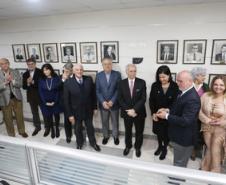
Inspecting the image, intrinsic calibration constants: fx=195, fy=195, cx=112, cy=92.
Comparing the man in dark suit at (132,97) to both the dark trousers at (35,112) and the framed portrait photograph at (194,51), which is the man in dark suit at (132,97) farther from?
the dark trousers at (35,112)


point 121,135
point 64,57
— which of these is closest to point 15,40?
point 64,57

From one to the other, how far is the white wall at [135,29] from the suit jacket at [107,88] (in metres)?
0.33

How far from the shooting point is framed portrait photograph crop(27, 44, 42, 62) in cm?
390

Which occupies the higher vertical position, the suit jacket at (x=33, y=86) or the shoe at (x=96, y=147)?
the suit jacket at (x=33, y=86)

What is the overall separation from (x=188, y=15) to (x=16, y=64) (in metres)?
3.50

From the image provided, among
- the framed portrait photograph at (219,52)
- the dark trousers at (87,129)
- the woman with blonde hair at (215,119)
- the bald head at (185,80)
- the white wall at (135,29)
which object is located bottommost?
the dark trousers at (87,129)

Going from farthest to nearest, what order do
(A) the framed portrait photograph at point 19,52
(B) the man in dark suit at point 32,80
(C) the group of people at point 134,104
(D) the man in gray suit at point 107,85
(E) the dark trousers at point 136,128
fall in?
(A) the framed portrait photograph at point 19,52 → (B) the man in dark suit at point 32,80 → (D) the man in gray suit at point 107,85 → (E) the dark trousers at point 136,128 → (C) the group of people at point 134,104

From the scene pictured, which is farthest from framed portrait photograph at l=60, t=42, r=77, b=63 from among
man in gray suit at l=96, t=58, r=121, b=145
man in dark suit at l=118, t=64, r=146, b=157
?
man in dark suit at l=118, t=64, r=146, b=157

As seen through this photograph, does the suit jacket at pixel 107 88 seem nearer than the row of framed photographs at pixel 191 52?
No

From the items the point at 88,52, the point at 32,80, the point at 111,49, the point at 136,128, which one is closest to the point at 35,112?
the point at 32,80

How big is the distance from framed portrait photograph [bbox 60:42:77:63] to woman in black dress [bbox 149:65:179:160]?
1669mm

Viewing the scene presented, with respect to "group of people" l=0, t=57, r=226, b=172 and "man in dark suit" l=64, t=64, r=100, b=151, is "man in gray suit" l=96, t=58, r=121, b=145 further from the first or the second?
"man in dark suit" l=64, t=64, r=100, b=151

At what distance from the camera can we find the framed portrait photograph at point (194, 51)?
293 centimetres

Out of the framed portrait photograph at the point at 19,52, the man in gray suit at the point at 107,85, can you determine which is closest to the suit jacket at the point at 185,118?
the man in gray suit at the point at 107,85
